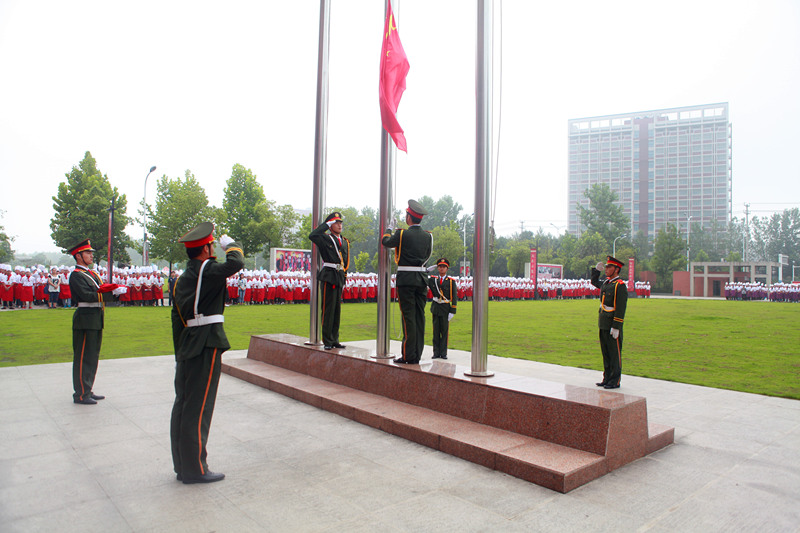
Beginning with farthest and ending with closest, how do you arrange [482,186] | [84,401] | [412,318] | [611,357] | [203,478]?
[611,357] → [412,318] → [84,401] → [482,186] → [203,478]

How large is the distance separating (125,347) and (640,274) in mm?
63890

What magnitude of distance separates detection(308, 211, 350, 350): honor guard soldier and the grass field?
0.96 m

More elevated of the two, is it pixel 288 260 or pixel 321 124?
pixel 321 124

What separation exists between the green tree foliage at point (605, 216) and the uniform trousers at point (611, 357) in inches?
2997

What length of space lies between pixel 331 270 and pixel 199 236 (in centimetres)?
340

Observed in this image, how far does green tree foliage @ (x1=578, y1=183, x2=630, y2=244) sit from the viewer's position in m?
78.9

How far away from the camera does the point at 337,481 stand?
12.8 feet

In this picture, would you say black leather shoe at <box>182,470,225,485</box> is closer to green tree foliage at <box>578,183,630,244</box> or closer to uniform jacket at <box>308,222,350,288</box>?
uniform jacket at <box>308,222,350,288</box>

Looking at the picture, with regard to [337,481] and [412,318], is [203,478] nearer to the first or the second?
[337,481]

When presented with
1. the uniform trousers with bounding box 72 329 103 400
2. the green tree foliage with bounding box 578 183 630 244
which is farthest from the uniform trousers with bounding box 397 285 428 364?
the green tree foliage with bounding box 578 183 630 244

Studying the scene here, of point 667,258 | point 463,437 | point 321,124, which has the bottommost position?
point 463,437

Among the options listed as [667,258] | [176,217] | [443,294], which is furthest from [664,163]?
[443,294]

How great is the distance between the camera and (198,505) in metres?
3.46

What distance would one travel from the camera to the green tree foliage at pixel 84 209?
134ft
